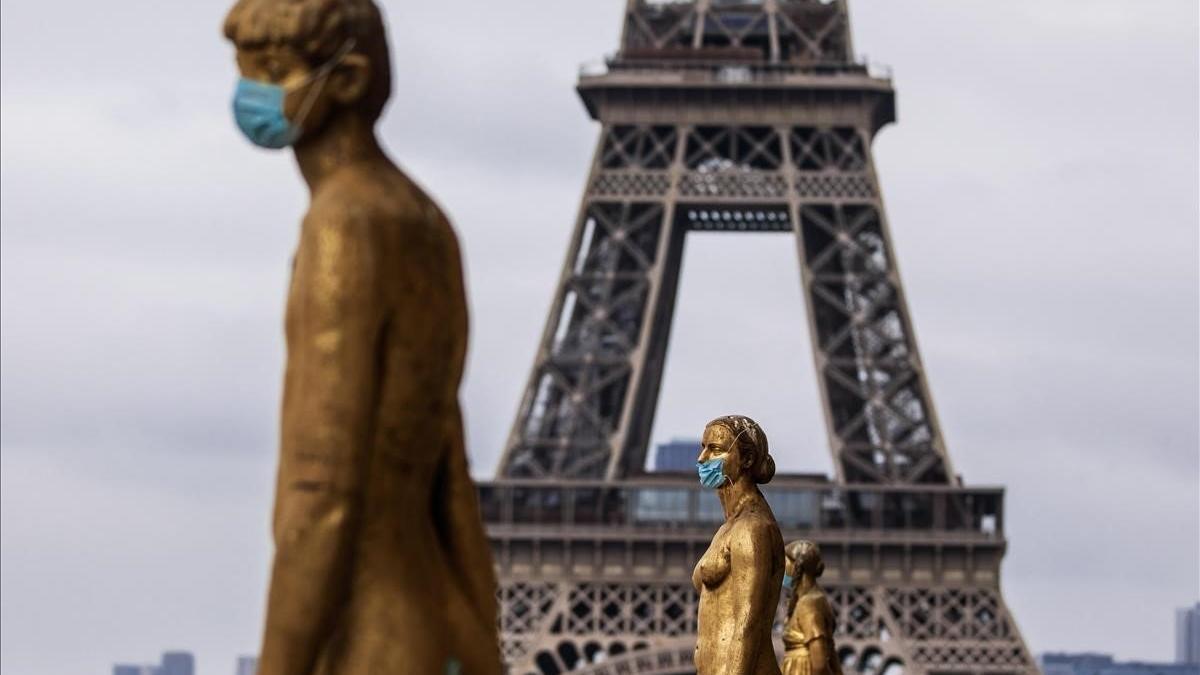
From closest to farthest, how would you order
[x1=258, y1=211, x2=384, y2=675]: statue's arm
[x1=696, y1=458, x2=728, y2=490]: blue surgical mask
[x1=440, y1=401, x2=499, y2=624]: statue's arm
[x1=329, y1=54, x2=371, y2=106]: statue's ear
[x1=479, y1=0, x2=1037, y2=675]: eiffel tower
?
[x1=258, y1=211, x2=384, y2=675]: statue's arm → [x1=329, y1=54, x2=371, y2=106]: statue's ear → [x1=440, y1=401, x2=499, y2=624]: statue's arm → [x1=696, y1=458, x2=728, y2=490]: blue surgical mask → [x1=479, y1=0, x2=1037, y2=675]: eiffel tower

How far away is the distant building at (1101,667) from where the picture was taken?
6607 inches

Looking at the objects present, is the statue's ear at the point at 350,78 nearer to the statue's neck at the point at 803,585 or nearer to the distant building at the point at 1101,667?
the statue's neck at the point at 803,585

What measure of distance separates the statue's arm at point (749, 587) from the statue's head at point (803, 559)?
292 centimetres

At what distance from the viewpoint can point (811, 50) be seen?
2918 inches

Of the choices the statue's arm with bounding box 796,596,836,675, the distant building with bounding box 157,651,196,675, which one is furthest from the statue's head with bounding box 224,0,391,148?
the distant building with bounding box 157,651,196,675

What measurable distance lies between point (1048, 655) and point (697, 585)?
16840 centimetres

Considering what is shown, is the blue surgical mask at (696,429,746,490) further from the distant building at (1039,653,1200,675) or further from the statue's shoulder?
the distant building at (1039,653,1200,675)

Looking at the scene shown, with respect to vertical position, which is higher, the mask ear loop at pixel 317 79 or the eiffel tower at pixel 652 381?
the eiffel tower at pixel 652 381

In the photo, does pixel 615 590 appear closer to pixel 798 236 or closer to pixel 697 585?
pixel 798 236

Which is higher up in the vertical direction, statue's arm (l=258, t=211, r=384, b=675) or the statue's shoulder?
the statue's shoulder

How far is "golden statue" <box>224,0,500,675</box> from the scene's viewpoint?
8.91 meters

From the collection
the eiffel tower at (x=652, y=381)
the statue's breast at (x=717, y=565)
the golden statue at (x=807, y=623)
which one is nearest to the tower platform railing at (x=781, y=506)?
the eiffel tower at (x=652, y=381)

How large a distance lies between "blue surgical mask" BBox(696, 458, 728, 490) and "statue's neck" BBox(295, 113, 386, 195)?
17.6 feet

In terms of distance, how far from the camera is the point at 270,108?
9.12 meters
